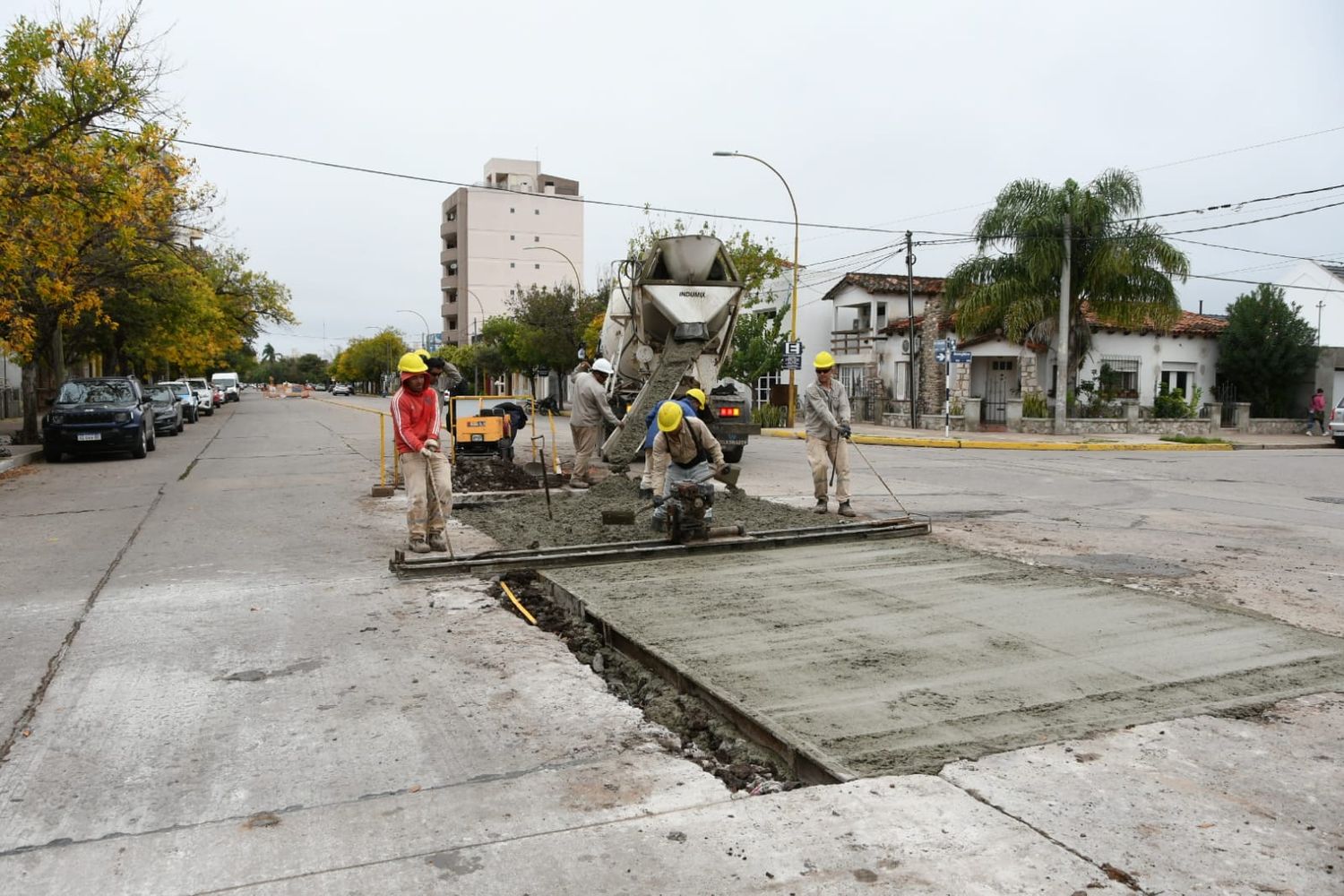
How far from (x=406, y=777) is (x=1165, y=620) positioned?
4771mm

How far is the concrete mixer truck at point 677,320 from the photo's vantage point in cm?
1479

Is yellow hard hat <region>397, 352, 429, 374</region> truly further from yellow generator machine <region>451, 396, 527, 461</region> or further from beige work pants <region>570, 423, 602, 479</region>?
yellow generator machine <region>451, 396, 527, 461</region>

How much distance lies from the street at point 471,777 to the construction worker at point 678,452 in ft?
7.66

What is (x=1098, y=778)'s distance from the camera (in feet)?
12.5

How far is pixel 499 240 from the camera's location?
309 feet

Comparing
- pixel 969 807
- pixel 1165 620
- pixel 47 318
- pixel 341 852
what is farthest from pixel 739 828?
pixel 47 318

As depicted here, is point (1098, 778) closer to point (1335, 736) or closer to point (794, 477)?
point (1335, 736)

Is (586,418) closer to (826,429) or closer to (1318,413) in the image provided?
(826,429)

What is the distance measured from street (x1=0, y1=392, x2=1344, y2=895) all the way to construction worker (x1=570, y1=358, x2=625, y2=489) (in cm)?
570

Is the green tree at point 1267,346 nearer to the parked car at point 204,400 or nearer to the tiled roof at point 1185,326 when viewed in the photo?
the tiled roof at point 1185,326

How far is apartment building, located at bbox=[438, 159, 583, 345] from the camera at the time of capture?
93312 mm

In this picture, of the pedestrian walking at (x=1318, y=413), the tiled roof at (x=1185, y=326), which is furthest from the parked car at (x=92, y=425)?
the pedestrian walking at (x=1318, y=413)

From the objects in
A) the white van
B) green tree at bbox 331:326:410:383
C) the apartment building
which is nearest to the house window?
the white van

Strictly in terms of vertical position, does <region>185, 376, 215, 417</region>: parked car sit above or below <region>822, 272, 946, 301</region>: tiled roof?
below
